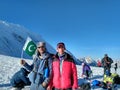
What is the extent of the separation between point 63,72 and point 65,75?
0.29 feet

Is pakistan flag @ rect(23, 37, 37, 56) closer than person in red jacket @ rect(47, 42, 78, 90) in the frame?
No

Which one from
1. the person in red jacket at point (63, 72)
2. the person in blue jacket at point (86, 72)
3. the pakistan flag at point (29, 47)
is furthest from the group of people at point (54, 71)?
the person in blue jacket at point (86, 72)

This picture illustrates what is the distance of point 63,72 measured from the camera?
8906 mm

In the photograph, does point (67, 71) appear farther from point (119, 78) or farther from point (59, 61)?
point (119, 78)

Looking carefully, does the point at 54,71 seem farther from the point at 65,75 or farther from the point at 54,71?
the point at 65,75

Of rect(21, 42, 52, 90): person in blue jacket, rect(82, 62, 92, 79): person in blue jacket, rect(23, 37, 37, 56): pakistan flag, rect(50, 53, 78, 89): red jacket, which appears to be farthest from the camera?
rect(82, 62, 92, 79): person in blue jacket

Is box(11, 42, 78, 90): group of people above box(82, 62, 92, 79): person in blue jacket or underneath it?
underneath

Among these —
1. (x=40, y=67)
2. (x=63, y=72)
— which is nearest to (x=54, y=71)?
(x=63, y=72)

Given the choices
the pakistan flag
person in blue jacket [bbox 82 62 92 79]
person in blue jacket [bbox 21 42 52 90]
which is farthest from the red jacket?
person in blue jacket [bbox 82 62 92 79]

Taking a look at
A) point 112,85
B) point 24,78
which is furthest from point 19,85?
point 112,85

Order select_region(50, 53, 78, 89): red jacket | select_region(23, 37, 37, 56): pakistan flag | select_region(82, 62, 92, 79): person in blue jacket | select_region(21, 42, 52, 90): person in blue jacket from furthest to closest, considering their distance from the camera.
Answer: select_region(82, 62, 92, 79): person in blue jacket → select_region(23, 37, 37, 56): pakistan flag → select_region(21, 42, 52, 90): person in blue jacket → select_region(50, 53, 78, 89): red jacket

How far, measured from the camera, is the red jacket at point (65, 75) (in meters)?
8.84

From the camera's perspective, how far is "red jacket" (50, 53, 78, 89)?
8.84m

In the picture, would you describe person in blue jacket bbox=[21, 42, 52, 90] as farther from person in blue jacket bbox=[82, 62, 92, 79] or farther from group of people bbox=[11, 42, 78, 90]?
person in blue jacket bbox=[82, 62, 92, 79]
